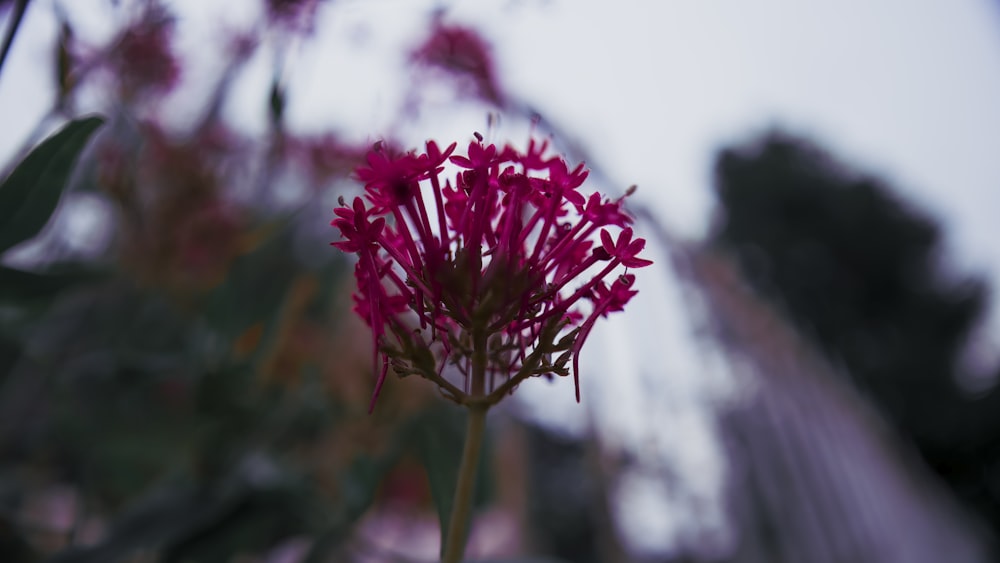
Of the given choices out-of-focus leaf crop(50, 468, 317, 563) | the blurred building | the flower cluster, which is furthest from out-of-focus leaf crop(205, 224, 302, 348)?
the blurred building

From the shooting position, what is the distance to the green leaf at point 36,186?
0.42 metres

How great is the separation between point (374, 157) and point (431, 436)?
0.23 meters

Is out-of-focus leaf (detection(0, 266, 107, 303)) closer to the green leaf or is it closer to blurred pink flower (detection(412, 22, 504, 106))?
the green leaf

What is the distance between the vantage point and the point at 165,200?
998 mm

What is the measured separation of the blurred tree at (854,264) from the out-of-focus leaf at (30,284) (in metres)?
10.4

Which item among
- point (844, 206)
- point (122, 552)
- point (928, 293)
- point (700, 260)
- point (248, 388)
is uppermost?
point (844, 206)

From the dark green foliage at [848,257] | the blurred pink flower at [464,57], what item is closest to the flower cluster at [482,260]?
the blurred pink flower at [464,57]

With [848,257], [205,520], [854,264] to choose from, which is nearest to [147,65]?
[205,520]

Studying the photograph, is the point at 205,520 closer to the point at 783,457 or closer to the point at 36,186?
the point at 36,186

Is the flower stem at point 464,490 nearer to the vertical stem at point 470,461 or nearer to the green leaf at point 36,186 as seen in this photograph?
the vertical stem at point 470,461

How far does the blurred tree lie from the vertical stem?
10.4 m

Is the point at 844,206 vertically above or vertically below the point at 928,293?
above

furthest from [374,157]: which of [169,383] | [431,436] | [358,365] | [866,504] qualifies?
[866,504]

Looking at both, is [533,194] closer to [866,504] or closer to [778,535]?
[778,535]
